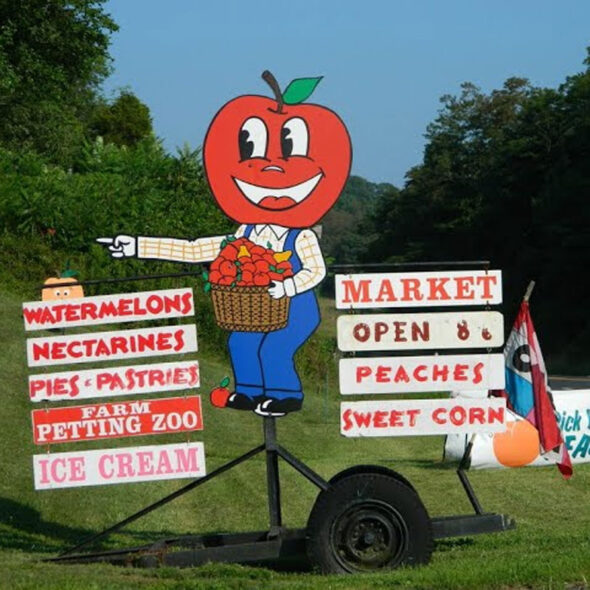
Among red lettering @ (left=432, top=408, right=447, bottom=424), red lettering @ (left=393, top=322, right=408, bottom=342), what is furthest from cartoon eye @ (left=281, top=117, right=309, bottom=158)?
red lettering @ (left=432, top=408, right=447, bottom=424)

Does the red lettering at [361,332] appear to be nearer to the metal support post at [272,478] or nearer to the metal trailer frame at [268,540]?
the metal trailer frame at [268,540]

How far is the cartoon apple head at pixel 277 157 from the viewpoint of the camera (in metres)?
10.9

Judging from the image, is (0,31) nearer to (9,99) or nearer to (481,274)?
(9,99)

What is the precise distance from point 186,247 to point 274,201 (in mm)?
798

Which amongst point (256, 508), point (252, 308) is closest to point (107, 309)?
point (252, 308)

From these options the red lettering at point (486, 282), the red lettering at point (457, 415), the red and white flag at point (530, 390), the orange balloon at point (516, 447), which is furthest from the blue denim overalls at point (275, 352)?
the orange balloon at point (516, 447)

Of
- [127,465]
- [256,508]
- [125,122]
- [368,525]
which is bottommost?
[256,508]

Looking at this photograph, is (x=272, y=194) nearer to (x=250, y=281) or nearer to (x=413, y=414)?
(x=250, y=281)

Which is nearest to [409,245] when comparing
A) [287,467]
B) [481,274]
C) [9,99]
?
[9,99]

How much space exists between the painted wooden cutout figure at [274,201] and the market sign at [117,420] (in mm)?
394

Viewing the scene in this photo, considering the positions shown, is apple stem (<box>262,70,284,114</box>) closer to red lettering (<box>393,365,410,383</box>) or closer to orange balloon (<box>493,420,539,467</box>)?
red lettering (<box>393,365,410,383</box>)

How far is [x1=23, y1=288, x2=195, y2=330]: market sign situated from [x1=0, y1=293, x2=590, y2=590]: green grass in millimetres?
1939

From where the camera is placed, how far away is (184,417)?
11.2 meters

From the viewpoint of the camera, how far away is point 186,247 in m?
11.0
